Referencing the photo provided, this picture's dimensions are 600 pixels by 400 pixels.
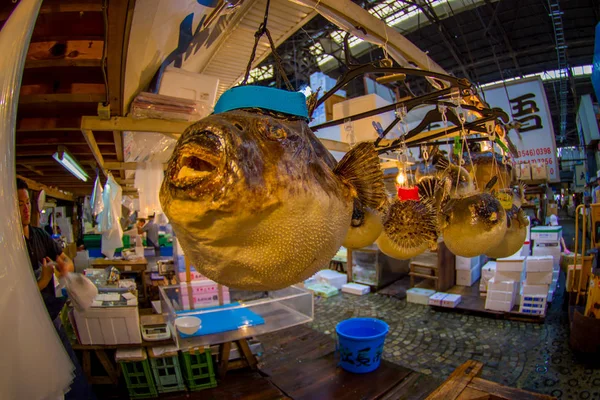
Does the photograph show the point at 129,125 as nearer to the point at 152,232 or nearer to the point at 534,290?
the point at 534,290

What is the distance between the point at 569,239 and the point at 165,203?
53.8 ft

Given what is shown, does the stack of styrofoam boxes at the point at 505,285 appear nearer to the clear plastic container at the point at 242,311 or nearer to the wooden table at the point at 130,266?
the clear plastic container at the point at 242,311

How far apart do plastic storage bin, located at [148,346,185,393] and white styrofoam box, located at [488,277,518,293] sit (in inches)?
199

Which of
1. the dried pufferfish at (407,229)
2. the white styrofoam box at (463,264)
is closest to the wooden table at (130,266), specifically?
the dried pufferfish at (407,229)

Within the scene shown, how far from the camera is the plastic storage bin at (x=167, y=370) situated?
3.36 metres

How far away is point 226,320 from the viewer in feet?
11.8

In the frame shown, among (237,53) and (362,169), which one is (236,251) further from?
(237,53)

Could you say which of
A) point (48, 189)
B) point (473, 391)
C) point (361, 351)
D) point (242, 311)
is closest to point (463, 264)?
point (361, 351)

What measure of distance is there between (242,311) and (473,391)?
8.43ft

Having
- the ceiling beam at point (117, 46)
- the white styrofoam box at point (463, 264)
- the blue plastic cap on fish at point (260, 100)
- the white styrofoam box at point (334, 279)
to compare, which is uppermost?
the ceiling beam at point (117, 46)

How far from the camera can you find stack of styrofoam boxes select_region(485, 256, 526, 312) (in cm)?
530

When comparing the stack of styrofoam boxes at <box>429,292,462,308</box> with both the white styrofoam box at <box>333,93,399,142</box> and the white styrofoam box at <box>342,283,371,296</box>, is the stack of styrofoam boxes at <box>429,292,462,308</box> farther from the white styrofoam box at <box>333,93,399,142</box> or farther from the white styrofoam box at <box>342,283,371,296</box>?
the white styrofoam box at <box>333,93,399,142</box>

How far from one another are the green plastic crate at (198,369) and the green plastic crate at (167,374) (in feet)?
0.26

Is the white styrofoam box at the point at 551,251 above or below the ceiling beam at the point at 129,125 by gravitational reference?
below
